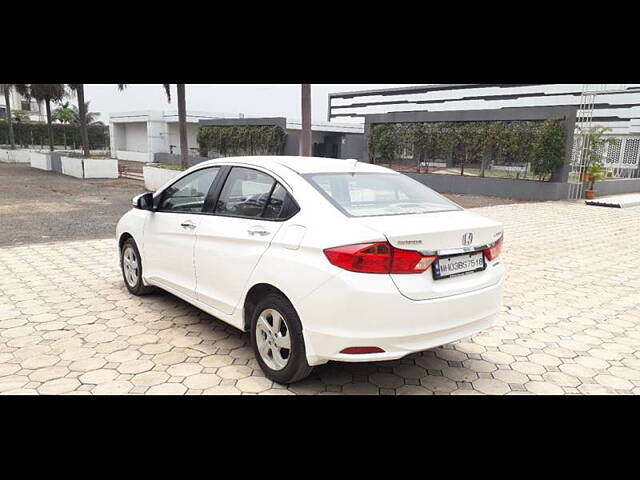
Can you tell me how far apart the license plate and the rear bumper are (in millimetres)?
162

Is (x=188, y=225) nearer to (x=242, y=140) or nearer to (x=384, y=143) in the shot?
(x=384, y=143)

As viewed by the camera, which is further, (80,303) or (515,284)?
(515,284)

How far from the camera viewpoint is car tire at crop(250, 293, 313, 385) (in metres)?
3.12

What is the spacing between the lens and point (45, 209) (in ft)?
41.6

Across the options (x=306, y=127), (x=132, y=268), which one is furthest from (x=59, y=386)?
(x=306, y=127)

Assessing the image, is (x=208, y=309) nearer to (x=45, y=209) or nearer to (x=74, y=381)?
(x=74, y=381)

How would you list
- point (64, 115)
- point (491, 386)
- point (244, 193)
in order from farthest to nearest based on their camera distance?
point (64, 115), point (244, 193), point (491, 386)

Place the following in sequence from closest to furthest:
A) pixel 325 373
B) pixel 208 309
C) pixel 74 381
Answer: pixel 74 381 → pixel 325 373 → pixel 208 309

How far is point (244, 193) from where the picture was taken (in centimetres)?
384

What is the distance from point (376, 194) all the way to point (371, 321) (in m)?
1.23

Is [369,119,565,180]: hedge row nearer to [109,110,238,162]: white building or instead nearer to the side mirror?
[109,110,238,162]: white building

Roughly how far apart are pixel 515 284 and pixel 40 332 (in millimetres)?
5468
